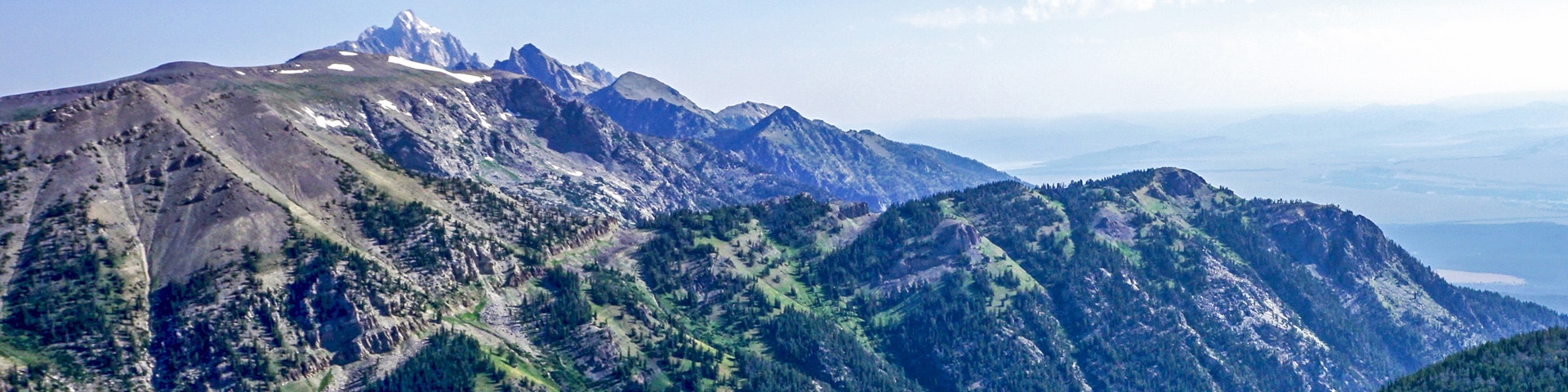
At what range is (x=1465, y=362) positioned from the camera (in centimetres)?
19462

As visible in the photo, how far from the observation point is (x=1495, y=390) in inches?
7151

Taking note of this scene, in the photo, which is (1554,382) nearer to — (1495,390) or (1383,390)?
(1495,390)

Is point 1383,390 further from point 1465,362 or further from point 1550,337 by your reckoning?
point 1550,337

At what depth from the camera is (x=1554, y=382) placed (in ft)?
591

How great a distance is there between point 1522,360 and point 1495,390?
11.8 m

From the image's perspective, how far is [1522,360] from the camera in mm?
189500

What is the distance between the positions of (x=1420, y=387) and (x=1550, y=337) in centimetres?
2121

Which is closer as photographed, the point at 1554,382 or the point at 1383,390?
the point at 1554,382

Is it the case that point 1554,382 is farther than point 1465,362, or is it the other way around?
point 1465,362

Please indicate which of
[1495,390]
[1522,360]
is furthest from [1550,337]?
[1495,390]

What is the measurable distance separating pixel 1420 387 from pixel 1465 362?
9976 millimetres

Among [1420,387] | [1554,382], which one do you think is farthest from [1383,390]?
[1554,382]

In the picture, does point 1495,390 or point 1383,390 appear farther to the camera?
point 1383,390

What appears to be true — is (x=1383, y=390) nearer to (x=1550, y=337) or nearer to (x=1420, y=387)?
(x=1420, y=387)
